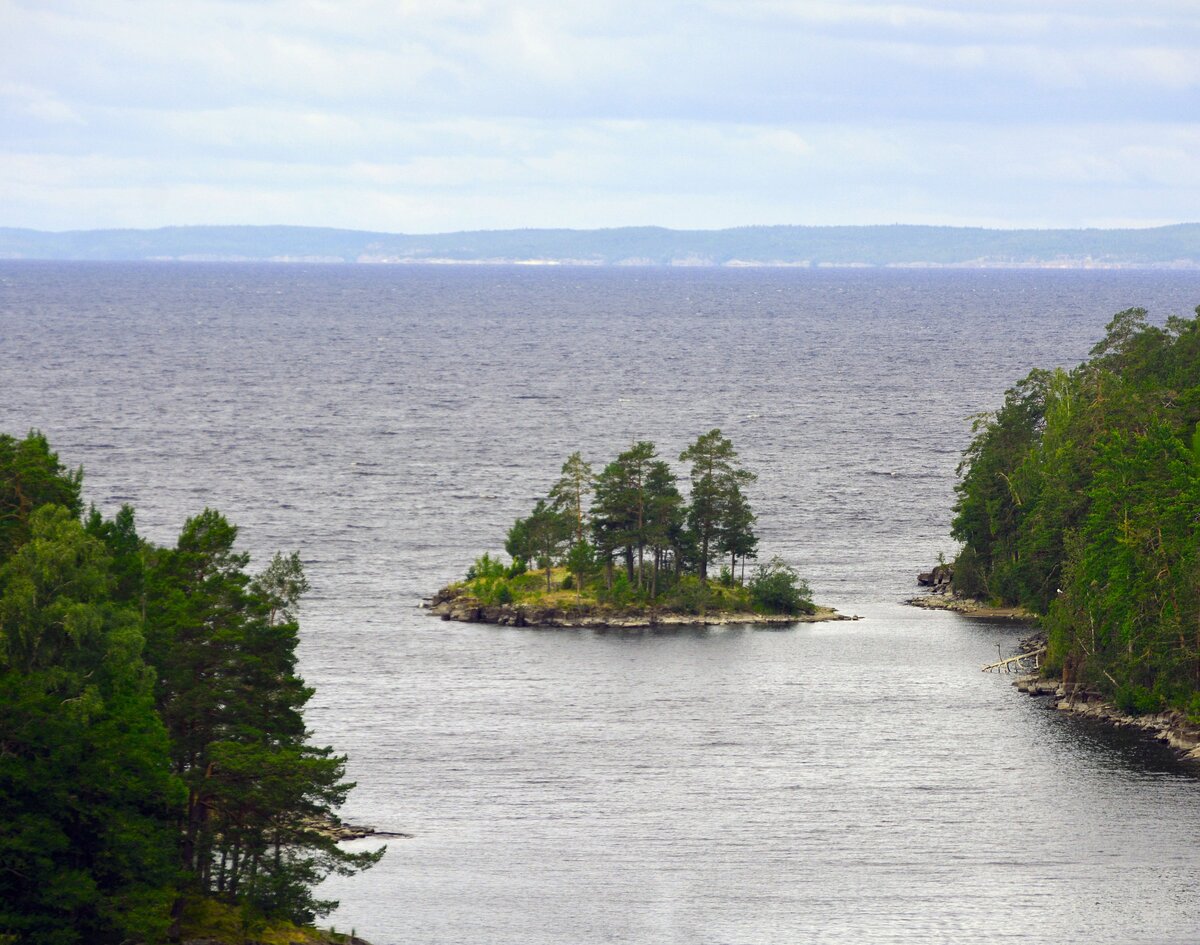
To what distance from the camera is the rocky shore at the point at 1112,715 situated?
246ft

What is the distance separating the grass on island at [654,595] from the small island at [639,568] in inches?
2.4

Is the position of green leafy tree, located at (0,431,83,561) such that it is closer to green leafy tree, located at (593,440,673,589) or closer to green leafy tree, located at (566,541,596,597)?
green leafy tree, located at (593,440,673,589)

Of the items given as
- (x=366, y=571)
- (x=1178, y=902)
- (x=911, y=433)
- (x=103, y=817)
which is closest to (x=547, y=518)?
(x=366, y=571)

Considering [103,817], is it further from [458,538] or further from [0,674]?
[458,538]

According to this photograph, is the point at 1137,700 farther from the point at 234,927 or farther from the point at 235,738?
the point at 234,927

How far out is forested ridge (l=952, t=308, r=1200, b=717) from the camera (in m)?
77.8

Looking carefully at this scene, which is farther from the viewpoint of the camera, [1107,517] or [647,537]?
[647,537]

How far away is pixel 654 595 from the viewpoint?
10762cm

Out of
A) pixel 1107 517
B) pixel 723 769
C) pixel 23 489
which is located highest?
pixel 23 489

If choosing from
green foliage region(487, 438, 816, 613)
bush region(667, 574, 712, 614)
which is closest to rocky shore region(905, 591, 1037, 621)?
green foliage region(487, 438, 816, 613)

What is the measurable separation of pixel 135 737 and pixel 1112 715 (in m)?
50.8

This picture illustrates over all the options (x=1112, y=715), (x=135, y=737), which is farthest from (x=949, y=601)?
(x=135, y=737)

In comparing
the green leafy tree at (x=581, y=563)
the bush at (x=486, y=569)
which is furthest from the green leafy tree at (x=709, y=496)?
the bush at (x=486, y=569)

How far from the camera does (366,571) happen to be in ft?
389
